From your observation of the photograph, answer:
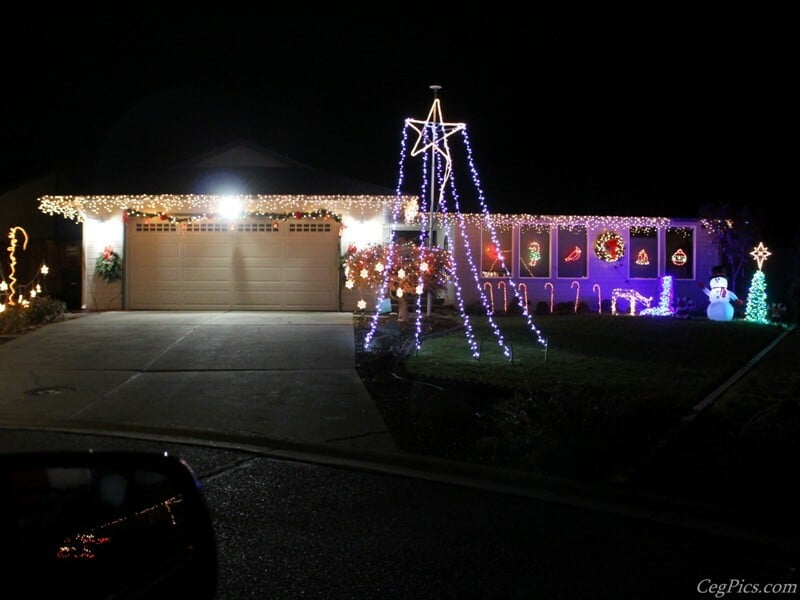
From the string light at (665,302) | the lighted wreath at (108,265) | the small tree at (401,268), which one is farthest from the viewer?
the string light at (665,302)

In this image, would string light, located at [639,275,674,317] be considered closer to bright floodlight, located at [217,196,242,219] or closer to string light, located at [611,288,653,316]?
string light, located at [611,288,653,316]

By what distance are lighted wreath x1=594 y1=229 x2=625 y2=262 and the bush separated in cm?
1361

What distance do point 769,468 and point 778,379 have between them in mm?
6408

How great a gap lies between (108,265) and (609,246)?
12.9 meters

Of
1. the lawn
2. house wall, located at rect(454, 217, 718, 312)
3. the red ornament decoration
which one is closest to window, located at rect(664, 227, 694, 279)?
the red ornament decoration

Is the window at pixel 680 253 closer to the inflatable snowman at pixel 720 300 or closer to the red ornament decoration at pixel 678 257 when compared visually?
the red ornament decoration at pixel 678 257

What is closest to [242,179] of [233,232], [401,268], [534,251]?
[233,232]

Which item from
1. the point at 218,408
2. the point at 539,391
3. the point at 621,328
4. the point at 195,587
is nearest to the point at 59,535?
the point at 195,587

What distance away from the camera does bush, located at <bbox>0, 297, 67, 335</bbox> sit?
16312 millimetres

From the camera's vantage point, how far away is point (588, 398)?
396 inches

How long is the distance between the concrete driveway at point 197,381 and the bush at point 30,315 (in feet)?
1.32

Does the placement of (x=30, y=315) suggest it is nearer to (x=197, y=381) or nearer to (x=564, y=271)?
(x=197, y=381)

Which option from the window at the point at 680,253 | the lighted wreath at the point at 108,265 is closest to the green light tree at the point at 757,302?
the window at the point at 680,253

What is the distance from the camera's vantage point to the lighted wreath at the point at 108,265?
2016cm
